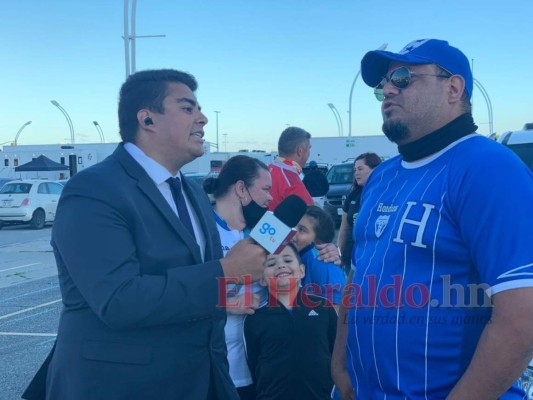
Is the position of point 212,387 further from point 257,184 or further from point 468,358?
point 257,184

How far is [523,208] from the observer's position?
1.66 m

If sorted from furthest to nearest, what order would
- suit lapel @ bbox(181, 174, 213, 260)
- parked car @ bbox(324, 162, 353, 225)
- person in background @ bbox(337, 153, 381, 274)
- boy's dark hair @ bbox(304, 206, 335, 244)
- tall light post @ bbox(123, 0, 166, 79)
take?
1. parked car @ bbox(324, 162, 353, 225)
2. tall light post @ bbox(123, 0, 166, 79)
3. person in background @ bbox(337, 153, 381, 274)
4. boy's dark hair @ bbox(304, 206, 335, 244)
5. suit lapel @ bbox(181, 174, 213, 260)

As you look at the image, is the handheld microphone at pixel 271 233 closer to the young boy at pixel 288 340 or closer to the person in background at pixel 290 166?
the young boy at pixel 288 340

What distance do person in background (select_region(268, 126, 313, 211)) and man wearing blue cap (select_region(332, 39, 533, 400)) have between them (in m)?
2.56

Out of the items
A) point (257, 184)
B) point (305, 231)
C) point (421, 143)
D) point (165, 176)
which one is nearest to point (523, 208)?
point (421, 143)

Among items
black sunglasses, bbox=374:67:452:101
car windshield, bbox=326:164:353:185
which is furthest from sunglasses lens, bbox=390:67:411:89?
car windshield, bbox=326:164:353:185

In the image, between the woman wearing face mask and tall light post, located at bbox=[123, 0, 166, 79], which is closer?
the woman wearing face mask

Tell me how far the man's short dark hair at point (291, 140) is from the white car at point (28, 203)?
623 inches

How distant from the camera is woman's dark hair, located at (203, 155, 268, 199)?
350 cm

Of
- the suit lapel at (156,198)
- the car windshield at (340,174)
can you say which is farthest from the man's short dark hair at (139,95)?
the car windshield at (340,174)

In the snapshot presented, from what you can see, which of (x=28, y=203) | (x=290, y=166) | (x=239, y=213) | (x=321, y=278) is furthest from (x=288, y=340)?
(x=28, y=203)

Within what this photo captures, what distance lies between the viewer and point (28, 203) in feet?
65.9

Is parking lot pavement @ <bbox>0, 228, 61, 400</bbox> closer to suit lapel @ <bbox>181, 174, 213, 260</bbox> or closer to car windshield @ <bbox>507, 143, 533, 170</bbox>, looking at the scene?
suit lapel @ <bbox>181, 174, 213, 260</bbox>

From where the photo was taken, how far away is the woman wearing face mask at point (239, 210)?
10.3 ft
